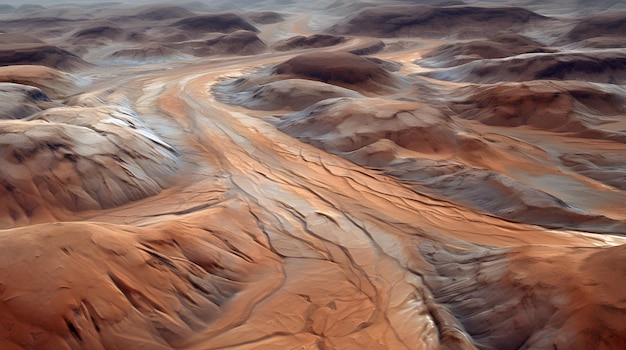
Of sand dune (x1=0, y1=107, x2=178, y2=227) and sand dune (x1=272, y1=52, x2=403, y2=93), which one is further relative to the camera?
sand dune (x1=272, y1=52, x2=403, y2=93)

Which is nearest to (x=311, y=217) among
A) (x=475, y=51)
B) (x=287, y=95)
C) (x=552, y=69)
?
(x=287, y=95)

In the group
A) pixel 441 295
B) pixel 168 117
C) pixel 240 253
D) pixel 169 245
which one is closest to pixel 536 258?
pixel 441 295

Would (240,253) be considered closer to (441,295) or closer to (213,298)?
(213,298)

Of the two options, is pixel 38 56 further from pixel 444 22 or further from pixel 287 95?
pixel 444 22

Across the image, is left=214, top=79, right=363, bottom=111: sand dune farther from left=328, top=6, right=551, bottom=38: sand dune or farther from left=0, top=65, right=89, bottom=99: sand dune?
left=328, top=6, right=551, bottom=38: sand dune

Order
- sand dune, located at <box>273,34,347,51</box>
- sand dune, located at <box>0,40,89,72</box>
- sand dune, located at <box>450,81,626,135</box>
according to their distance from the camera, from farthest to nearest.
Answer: sand dune, located at <box>273,34,347,51</box> → sand dune, located at <box>0,40,89,72</box> → sand dune, located at <box>450,81,626,135</box>

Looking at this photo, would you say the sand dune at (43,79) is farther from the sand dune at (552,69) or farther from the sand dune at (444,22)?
Answer: the sand dune at (444,22)

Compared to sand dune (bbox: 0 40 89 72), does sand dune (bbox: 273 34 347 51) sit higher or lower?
lower

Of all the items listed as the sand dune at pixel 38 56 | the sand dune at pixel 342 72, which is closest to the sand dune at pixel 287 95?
the sand dune at pixel 342 72

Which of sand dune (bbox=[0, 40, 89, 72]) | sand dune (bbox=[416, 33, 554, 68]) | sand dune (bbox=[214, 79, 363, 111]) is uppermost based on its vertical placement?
sand dune (bbox=[0, 40, 89, 72])

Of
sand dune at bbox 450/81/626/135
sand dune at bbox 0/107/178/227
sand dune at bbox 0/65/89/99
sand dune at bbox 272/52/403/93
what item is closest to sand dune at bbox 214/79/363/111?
sand dune at bbox 272/52/403/93
